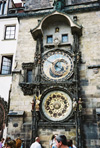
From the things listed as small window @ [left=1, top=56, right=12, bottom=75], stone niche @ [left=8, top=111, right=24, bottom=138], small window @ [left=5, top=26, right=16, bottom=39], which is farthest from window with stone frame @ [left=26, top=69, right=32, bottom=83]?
small window @ [left=5, top=26, right=16, bottom=39]

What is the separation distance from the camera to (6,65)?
14328 millimetres

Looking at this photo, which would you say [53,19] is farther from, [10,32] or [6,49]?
[6,49]

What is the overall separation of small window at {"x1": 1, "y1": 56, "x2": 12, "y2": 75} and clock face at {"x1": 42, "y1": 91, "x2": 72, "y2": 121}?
15.4 feet

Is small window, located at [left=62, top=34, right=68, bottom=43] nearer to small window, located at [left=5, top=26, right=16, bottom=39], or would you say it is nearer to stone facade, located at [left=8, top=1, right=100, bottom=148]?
stone facade, located at [left=8, top=1, right=100, bottom=148]

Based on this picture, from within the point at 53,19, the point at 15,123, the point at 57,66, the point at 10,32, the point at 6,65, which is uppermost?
the point at 10,32

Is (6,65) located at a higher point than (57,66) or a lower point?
higher

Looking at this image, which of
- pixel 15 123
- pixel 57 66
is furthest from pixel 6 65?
pixel 15 123

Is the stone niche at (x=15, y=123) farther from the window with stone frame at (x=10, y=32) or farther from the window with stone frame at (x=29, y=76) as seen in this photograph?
the window with stone frame at (x=10, y=32)

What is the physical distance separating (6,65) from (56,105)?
18.7 ft

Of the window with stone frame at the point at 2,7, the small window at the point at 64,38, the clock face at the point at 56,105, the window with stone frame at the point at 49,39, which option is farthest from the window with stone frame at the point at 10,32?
the clock face at the point at 56,105

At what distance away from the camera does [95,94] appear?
10.7 metres

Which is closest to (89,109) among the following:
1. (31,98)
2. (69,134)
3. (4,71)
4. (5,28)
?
(69,134)

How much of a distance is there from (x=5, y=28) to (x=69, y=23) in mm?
→ 5768

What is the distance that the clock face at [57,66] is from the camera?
11.3 meters
